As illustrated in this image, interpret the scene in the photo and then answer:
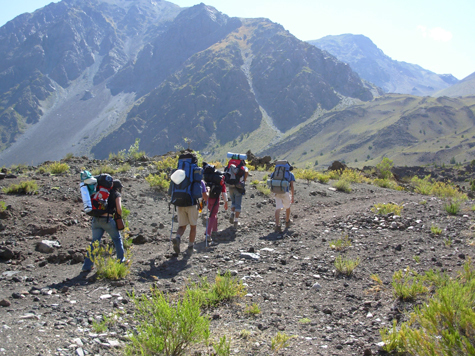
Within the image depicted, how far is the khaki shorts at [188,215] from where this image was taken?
20.9ft

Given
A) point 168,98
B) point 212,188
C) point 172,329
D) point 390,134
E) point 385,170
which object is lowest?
point 385,170

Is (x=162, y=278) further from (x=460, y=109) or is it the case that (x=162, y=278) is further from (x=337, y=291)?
(x=460, y=109)

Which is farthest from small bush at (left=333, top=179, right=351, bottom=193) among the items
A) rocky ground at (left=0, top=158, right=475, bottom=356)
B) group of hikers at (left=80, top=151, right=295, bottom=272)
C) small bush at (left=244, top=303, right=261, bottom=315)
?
small bush at (left=244, top=303, right=261, bottom=315)

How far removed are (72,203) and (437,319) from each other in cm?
831

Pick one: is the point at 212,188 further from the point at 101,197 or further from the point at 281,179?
the point at 101,197

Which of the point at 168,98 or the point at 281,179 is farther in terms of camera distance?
the point at 168,98

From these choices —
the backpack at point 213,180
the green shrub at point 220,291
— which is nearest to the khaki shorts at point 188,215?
the backpack at point 213,180

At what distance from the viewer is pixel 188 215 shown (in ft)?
21.1

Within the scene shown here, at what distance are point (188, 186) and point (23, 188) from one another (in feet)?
17.5

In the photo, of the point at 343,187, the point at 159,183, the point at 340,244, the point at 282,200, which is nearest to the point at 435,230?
the point at 340,244

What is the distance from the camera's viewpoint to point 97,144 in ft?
444

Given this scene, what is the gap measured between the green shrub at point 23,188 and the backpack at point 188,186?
483 centimetres

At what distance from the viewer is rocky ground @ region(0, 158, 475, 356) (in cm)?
338

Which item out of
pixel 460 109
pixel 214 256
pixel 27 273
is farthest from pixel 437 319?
pixel 460 109
